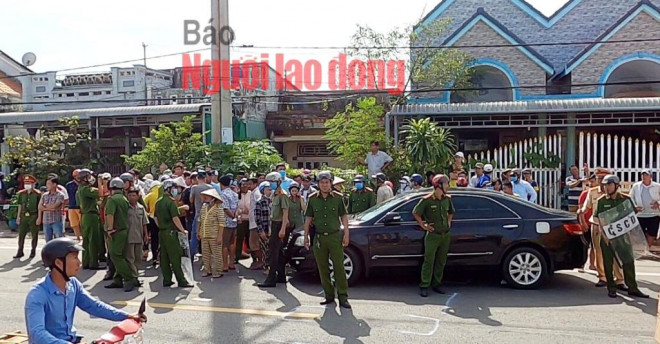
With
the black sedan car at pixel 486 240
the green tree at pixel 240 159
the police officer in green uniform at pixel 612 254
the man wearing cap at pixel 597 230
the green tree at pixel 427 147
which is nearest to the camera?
the police officer in green uniform at pixel 612 254

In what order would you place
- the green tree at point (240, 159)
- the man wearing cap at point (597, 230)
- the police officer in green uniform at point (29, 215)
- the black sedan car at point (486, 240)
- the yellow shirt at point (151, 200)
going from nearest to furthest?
the man wearing cap at point (597, 230)
the black sedan car at point (486, 240)
the yellow shirt at point (151, 200)
the police officer in green uniform at point (29, 215)
the green tree at point (240, 159)

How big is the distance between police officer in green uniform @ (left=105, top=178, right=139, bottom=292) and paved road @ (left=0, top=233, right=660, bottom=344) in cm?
27

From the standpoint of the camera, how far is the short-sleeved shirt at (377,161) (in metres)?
14.5

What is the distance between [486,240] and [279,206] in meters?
3.01

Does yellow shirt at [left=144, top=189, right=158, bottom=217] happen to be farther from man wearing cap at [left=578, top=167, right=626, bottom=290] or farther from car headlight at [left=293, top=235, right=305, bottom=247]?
man wearing cap at [left=578, top=167, right=626, bottom=290]

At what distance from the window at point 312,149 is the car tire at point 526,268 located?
1702 centimetres

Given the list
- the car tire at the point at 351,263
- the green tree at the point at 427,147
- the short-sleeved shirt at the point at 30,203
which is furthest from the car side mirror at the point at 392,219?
the short-sleeved shirt at the point at 30,203

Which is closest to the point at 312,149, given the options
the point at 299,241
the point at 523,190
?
the point at 523,190

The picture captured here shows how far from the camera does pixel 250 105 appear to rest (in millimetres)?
22828

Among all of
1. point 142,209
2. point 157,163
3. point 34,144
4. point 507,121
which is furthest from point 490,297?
point 34,144

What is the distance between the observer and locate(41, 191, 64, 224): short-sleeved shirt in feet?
36.0

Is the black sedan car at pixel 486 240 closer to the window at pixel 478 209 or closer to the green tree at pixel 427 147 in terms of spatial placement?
the window at pixel 478 209

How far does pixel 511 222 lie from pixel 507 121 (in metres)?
9.58

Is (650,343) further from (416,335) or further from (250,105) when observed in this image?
(250,105)
